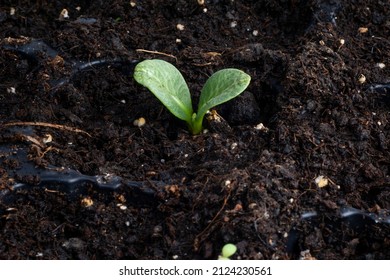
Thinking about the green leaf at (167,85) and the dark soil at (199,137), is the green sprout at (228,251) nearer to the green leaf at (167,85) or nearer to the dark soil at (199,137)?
the dark soil at (199,137)

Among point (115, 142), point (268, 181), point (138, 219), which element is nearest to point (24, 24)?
point (115, 142)

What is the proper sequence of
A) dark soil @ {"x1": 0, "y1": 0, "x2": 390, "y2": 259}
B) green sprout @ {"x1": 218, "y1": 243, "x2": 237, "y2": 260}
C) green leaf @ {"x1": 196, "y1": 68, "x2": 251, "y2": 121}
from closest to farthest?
green sprout @ {"x1": 218, "y1": 243, "x2": 237, "y2": 260} → dark soil @ {"x1": 0, "y1": 0, "x2": 390, "y2": 259} → green leaf @ {"x1": 196, "y1": 68, "x2": 251, "y2": 121}

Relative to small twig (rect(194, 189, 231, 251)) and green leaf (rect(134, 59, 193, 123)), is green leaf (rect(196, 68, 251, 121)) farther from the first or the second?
small twig (rect(194, 189, 231, 251))

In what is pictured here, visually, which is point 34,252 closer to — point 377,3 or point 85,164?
point 85,164

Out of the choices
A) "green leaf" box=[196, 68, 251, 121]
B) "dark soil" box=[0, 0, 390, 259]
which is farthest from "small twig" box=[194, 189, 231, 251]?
"green leaf" box=[196, 68, 251, 121]

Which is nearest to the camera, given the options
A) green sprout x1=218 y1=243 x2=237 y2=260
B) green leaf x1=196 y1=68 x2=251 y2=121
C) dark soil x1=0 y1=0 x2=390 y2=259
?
green sprout x1=218 y1=243 x2=237 y2=260

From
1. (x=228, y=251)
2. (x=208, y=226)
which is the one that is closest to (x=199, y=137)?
(x=208, y=226)
